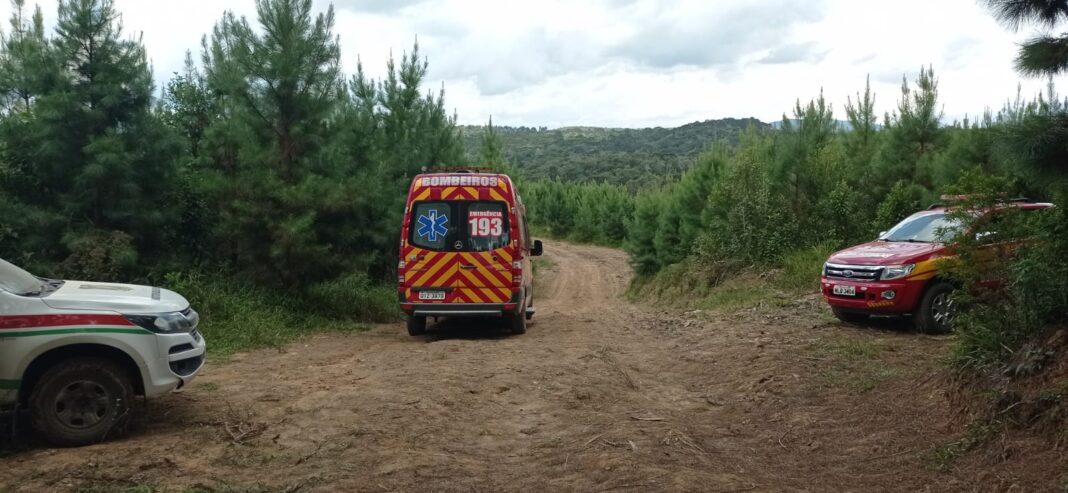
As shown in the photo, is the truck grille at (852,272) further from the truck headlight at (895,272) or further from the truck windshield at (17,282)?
the truck windshield at (17,282)

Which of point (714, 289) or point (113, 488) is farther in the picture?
point (714, 289)

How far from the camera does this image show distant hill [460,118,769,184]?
86250mm

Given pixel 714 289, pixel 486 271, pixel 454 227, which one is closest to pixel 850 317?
pixel 486 271

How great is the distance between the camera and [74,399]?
6352mm

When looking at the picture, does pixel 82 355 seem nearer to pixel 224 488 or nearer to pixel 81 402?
pixel 81 402

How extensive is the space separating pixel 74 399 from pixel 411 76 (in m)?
16.6

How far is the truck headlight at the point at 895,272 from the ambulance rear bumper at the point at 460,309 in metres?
5.34

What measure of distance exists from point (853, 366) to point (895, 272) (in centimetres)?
262

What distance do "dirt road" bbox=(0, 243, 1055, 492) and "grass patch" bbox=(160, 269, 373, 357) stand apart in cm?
85

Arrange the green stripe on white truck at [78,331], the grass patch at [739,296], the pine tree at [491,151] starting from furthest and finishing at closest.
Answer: the pine tree at [491,151], the grass patch at [739,296], the green stripe on white truck at [78,331]

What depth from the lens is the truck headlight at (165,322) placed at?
259 inches

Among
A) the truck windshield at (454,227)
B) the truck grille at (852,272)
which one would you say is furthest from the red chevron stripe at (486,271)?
the truck grille at (852,272)

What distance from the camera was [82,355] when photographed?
6.47m

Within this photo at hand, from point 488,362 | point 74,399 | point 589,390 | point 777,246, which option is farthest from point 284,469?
point 777,246
